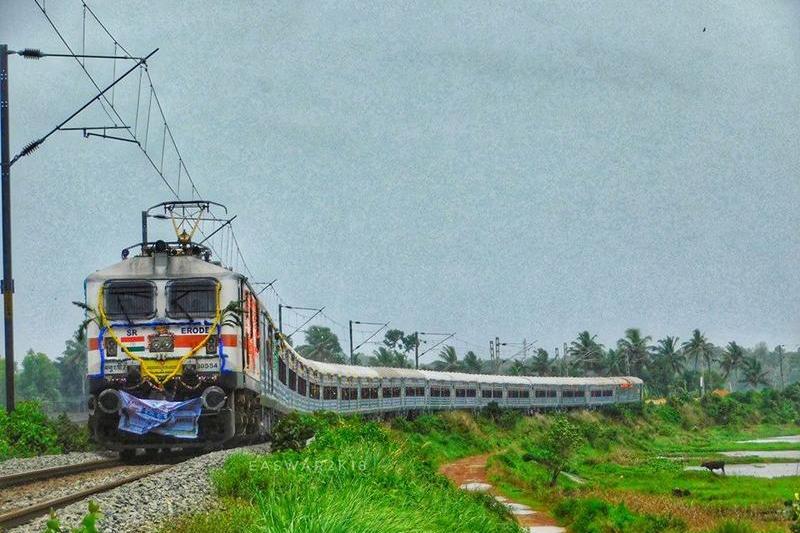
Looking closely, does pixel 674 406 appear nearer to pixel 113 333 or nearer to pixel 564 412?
pixel 564 412

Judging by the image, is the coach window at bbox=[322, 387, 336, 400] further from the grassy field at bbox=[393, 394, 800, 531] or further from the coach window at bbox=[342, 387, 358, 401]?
the grassy field at bbox=[393, 394, 800, 531]

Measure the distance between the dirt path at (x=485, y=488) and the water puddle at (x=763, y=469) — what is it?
52.7ft

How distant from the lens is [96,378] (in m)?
23.0

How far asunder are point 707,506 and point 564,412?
61855mm

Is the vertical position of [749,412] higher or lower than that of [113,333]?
lower

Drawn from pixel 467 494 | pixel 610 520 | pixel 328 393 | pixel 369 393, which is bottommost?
pixel 610 520

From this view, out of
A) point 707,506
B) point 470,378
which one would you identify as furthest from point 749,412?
point 707,506

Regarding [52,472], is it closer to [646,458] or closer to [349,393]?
[349,393]

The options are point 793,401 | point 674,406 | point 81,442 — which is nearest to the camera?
point 81,442

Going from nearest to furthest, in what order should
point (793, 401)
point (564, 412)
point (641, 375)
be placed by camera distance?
point (564, 412)
point (793, 401)
point (641, 375)

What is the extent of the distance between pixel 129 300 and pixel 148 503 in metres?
9.94

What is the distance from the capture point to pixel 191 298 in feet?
77.4

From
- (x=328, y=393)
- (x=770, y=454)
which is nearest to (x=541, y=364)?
(x=770, y=454)

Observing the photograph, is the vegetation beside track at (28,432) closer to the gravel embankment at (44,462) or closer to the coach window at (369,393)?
the gravel embankment at (44,462)
